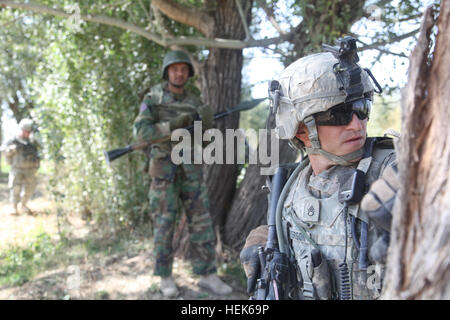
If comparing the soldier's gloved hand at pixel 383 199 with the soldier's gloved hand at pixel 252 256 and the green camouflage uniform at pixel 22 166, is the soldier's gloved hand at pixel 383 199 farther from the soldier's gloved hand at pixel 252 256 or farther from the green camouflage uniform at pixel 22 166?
the green camouflage uniform at pixel 22 166

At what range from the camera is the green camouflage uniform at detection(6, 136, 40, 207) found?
27.1ft

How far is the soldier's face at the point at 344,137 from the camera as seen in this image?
69.7 inches

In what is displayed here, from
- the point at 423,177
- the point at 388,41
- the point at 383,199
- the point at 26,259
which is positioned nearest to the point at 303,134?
the point at 383,199

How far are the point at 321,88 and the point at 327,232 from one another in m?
0.59

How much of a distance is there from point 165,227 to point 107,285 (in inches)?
36.0

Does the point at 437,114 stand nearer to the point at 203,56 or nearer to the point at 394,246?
the point at 394,246

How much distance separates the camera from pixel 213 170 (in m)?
5.21

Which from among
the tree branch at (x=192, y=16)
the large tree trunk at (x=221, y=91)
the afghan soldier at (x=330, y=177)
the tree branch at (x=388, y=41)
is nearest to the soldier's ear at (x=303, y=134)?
the afghan soldier at (x=330, y=177)

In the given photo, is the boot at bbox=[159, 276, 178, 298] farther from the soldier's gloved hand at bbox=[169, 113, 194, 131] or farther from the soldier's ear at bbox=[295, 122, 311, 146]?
the soldier's ear at bbox=[295, 122, 311, 146]

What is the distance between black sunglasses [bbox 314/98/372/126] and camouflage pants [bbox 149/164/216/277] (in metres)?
2.77

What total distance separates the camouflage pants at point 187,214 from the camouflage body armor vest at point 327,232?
2.55 meters

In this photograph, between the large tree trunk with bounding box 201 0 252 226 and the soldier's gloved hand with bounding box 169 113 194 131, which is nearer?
the soldier's gloved hand with bounding box 169 113 194 131

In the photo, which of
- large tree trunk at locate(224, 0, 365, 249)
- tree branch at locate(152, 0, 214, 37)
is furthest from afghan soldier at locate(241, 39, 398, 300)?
tree branch at locate(152, 0, 214, 37)

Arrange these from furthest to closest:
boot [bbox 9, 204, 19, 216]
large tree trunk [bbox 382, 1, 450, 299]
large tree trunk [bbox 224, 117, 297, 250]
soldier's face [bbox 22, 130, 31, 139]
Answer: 1. soldier's face [bbox 22, 130, 31, 139]
2. boot [bbox 9, 204, 19, 216]
3. large tree trunk [bbox 224, 117, 297, 250]
4. large tree trunk [bbox 382, 1, 450, 299]
